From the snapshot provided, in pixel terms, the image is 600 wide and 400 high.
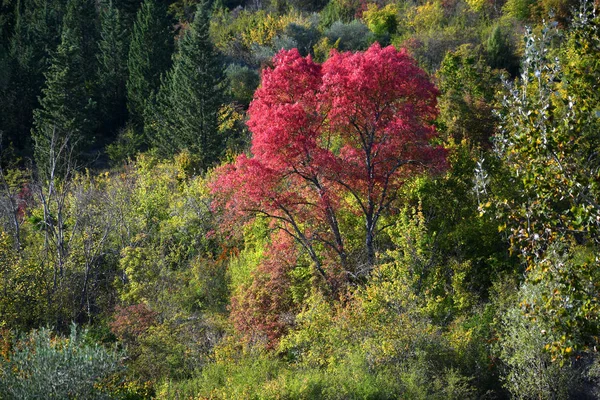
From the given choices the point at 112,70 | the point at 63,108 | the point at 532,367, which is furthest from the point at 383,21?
the point at 532,367

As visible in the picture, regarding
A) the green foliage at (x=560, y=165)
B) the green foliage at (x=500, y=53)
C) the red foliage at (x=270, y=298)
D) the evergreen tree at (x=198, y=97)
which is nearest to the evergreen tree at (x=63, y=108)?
the evergreen tree at (x=198, y=97)

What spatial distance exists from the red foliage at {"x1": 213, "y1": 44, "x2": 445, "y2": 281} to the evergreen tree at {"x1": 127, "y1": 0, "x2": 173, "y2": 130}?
21.9 m

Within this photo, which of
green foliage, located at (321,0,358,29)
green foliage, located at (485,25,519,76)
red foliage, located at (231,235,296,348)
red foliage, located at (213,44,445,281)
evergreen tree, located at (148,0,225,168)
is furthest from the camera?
green foliage, located at (321,0,358,29)

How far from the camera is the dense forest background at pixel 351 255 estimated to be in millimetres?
6668

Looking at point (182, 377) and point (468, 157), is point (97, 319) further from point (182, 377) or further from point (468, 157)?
point (468, 157)

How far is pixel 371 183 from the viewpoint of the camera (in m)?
14.8

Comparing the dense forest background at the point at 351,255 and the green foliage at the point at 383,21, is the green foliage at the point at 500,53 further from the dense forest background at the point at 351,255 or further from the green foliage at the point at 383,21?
the green foliage at the point at 383,21

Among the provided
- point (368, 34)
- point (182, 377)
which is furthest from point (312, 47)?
point (182, 377)

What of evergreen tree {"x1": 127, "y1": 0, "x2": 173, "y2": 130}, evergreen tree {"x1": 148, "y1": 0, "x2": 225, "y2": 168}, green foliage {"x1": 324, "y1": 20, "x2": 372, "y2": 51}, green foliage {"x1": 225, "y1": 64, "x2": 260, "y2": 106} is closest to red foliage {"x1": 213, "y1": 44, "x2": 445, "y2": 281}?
evergreen tree {"x1": 148, "y1": 0, "x2": 225, "y2": 168}

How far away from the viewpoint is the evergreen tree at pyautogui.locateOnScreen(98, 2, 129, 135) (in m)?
38.1

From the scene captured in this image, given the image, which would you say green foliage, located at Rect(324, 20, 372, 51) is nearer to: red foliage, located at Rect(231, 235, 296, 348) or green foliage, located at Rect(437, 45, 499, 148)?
green foliage, located at Rect(437, 45, 499, 148)

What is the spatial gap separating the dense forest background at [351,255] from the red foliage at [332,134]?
0.18ft

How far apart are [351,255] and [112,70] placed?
1092 inches

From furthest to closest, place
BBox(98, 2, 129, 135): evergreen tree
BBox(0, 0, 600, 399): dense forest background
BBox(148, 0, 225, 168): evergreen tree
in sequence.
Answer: BBox(98, 2, 129, 135): evergreen tree
BBox(148, 0, 225, 168): evergreen tree
BBox(0, 0, 600, 399): dense forest background
